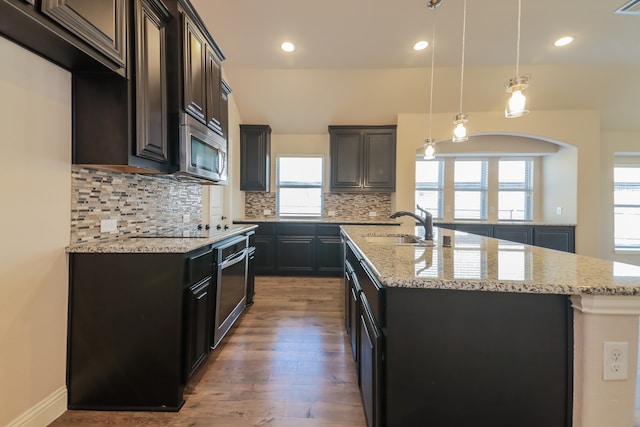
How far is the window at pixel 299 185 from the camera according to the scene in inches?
199

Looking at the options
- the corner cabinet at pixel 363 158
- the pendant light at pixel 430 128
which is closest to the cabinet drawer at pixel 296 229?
the corner cabinet at pixel 363 158

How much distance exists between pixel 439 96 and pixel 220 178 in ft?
11.6

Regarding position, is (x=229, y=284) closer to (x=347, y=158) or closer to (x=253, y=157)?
(x=253, y=157)

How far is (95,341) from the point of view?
1.53 metres

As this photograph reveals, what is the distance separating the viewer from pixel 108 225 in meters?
1.76

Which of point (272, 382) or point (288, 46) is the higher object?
point (288, 46)

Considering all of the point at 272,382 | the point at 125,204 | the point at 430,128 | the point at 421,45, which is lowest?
the point at 272,382

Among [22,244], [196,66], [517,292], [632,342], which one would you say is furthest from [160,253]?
[632,342]

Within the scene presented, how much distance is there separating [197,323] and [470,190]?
16.7ft

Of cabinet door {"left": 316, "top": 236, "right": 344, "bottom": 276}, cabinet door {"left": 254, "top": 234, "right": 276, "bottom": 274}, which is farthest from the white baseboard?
cabinet door {"left": 316, "top": 236, "right": 344, "bottom": 276}

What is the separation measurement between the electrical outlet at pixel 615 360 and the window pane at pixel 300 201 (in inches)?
170

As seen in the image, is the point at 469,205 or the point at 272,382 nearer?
the point at 272,382

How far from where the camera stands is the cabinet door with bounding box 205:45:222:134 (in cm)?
221

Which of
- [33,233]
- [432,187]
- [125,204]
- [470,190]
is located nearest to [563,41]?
[470,190]
